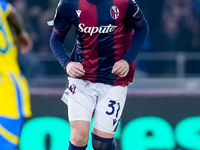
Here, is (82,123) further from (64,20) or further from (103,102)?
(64,20)

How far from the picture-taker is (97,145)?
307 centimetres

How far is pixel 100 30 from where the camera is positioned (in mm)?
2902

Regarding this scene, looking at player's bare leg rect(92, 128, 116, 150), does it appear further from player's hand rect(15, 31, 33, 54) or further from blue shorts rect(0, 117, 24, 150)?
player's hand rect(15, 31, 33, 54)

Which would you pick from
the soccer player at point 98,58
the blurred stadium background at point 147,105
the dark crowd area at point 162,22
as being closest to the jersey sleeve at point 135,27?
the soccer player at point 98,58

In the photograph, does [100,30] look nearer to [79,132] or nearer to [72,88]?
[72,88]

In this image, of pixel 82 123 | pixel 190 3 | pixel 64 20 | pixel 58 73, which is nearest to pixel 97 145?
pixel 82 123

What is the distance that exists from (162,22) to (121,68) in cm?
292

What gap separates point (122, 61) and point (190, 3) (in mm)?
2991

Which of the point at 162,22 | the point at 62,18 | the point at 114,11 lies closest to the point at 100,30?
the point at 114,11

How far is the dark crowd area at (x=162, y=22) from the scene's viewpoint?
5.52 meters

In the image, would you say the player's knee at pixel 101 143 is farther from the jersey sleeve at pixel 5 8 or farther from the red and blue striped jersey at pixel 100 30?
the jersey sleeve at pixel 5 8

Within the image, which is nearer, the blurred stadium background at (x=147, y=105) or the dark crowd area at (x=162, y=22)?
the blurred stadium background at (x=147, y=105)

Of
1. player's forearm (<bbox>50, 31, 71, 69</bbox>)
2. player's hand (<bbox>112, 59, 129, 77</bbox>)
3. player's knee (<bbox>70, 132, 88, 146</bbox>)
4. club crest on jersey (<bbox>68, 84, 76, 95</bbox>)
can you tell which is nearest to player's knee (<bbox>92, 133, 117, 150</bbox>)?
player's knee (<bbox>70, 132, 88, 146</bbox>)

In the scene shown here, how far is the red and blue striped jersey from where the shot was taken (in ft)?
9.42
